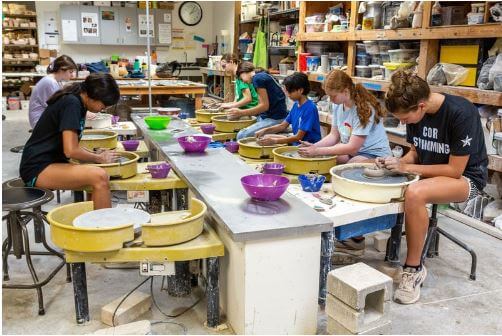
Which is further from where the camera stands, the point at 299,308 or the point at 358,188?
the point at 358,188

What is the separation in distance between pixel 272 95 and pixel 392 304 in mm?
2557

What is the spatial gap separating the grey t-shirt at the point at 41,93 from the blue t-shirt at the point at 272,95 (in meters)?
1.96

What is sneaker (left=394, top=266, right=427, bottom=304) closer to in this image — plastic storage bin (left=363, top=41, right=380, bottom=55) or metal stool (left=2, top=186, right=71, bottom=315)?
metal stool (left=2, top=186, right=71, bottom=315)

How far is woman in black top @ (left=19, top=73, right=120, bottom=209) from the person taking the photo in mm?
2699

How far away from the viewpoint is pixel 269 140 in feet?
11.0

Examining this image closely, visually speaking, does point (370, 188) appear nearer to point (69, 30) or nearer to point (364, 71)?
point (364, 71)

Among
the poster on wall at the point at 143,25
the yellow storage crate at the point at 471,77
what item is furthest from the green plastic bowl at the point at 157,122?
the poster on wall at the point at 143,25

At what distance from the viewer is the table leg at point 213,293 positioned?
216 cm

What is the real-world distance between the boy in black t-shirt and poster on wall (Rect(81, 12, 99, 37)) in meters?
9.20

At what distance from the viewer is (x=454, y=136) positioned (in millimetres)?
2500

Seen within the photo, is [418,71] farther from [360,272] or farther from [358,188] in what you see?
[360,272]

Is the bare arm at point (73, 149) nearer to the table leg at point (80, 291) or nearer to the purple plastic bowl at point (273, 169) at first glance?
the table leg at point (80, 291)

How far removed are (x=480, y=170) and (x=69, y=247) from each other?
222 cm

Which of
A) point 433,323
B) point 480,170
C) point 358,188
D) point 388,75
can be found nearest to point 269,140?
point 358,188
